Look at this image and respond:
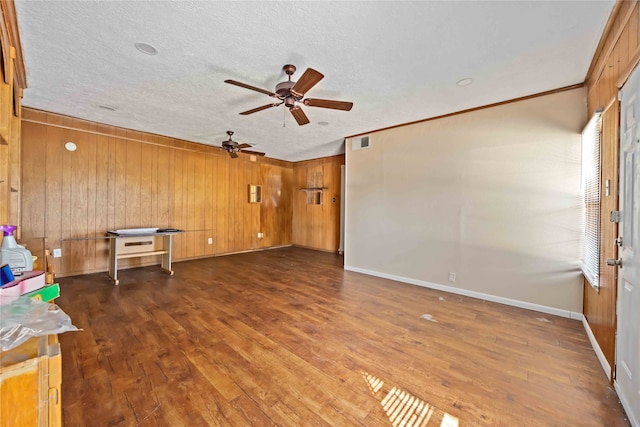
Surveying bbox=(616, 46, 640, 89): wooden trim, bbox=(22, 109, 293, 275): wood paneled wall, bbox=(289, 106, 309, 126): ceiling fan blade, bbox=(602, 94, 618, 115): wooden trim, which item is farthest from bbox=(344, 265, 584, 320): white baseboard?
bbox=(22, 109, 293, 275): wood paneled wall

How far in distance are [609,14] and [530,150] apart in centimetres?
153

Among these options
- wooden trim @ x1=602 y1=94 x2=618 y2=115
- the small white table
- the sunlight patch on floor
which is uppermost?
wooden trim @ x1=602 y1=94 x2=618 y2=115

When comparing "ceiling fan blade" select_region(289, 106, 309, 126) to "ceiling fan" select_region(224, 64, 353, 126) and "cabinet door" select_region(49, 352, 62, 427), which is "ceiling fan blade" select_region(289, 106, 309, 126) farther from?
"cabinet door" select_region(49, 352, 62, 427)

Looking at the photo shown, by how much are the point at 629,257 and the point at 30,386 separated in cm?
288

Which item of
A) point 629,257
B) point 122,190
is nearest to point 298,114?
point 629,257

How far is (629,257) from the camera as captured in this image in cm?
157

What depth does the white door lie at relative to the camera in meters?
1.46

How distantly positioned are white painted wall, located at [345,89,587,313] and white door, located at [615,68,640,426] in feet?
4.53

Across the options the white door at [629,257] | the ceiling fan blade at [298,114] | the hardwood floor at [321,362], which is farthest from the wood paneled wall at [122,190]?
the white door at [629,257]

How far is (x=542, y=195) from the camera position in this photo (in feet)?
9.94

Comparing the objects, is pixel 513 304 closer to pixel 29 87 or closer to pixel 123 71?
pixel 123 71

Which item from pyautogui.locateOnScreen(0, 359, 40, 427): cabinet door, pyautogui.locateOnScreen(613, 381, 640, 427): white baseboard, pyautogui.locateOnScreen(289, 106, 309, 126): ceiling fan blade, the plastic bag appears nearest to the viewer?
pyautogui.locateOnScreen(0, 359, 40, 427): cabinet door

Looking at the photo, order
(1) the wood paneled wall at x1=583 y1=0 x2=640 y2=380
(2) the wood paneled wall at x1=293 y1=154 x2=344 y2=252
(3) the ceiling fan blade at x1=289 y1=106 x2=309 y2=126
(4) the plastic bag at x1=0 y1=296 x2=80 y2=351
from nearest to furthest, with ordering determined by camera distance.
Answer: (4) the plastic bag at x1=0 y1=296 x2=80 y2=351 → (1) the wood paneled wall at x1=583 y1=0 x2=640 y2=380 → (3) the ceiling fan blade at x1=289 y1=106 x2=309 y2=126 → (2) the wood paneled wall at x1=293 y1=154 x2=344 y2=252

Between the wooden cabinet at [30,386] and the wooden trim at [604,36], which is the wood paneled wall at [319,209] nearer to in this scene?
the wooden trim at [604,36]
